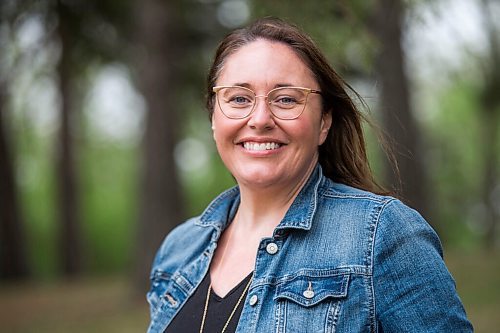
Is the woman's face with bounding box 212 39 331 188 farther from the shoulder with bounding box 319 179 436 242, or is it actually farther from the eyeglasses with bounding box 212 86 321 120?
the shoulder with bounding box 319 179 436 242

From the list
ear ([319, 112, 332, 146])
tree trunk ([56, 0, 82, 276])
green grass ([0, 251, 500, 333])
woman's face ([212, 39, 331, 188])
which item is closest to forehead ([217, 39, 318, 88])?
woman's face ([212, 39, 331, 188])

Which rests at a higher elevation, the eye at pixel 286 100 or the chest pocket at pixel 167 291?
the eye at pixel 286 100

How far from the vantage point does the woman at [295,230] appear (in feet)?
7.45

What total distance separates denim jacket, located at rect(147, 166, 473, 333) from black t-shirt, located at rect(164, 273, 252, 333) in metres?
0.08

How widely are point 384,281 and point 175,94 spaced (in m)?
12.0

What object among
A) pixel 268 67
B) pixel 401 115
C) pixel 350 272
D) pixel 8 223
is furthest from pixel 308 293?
pixel 8 223

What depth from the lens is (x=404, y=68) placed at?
10.0 meters

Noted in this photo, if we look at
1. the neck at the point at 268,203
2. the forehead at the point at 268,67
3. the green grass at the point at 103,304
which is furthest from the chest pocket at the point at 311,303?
the green grass at the point at 103,304

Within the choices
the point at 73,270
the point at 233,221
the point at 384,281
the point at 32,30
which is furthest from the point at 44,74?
the point at 384,281

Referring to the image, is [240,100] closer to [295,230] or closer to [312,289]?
[295,230]

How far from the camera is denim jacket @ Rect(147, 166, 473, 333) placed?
88.2 inches

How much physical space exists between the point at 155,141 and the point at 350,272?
812 centimetres

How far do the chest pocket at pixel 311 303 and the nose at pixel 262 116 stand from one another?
502mm

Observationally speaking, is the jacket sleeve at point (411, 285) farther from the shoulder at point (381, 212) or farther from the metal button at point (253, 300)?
the metal button at point (253, 300)
